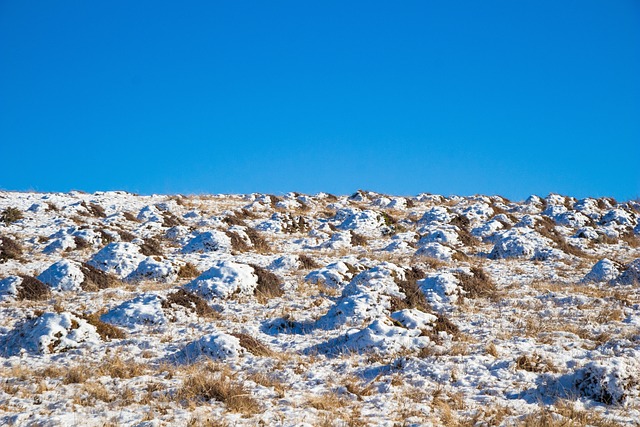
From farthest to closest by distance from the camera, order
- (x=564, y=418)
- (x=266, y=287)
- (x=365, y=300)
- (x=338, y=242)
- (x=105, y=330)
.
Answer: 1. (x=338, y=242)
2. (x=266, y=287)
3. (x=365, y=300)
4. (x=105, y=330)
5. (x=564, y=418)

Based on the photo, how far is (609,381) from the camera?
7133mm

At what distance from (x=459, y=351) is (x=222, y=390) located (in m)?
4.59

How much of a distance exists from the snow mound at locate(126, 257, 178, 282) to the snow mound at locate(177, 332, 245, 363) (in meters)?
6.21

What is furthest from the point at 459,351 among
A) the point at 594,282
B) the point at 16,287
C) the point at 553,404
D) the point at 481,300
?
the point at 16,287

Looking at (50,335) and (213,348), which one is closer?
(213,348)

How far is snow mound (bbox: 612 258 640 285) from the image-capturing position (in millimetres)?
14322

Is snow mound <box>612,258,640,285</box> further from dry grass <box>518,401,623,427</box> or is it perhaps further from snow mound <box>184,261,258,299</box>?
snow mound <box>184,261,258,299</box>

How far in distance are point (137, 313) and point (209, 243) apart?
9.02 meters

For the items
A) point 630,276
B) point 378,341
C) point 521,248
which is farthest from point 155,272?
point 630,276

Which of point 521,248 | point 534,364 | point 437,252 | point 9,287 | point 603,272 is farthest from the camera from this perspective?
point 521,248

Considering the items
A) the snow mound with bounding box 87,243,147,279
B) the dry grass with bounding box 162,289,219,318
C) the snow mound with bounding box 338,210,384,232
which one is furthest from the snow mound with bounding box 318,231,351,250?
the dry grass with bounding box 162,289,219,318

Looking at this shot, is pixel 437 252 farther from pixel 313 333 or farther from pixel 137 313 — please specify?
pixel 137 313

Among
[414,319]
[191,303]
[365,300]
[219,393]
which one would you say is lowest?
[219,393]

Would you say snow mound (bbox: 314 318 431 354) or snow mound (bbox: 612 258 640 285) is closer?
snow mound (bbox: 314 318 431 354)
